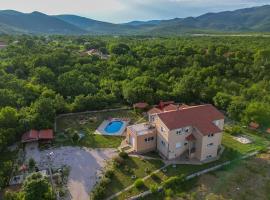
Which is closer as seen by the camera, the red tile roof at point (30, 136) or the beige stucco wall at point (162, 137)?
the beige stucco wall at point (162, 137)

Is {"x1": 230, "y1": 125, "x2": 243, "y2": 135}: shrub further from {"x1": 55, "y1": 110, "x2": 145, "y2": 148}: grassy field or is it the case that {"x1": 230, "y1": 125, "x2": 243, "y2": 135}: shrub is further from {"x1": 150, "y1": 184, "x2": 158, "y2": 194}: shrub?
{"x1": 150, "y1": 184, "x2": 158, "y2": 194}: shrub

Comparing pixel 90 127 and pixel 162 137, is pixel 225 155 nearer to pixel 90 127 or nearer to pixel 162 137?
pixel 162 137

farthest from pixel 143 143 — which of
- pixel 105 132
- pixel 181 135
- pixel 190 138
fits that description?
pixel 105 132

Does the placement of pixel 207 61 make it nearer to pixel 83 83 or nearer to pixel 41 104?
pixel 83 83

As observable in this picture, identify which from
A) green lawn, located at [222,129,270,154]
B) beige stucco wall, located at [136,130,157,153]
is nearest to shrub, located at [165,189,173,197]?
beige stucco wall, located at [136,130,157,153]

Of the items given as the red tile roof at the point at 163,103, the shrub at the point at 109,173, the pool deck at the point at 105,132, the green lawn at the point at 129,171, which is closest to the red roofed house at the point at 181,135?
the green lawn at the point at 129,171

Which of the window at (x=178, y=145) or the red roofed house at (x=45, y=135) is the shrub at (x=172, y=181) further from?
the red roofed house at (x=45, y=135)
